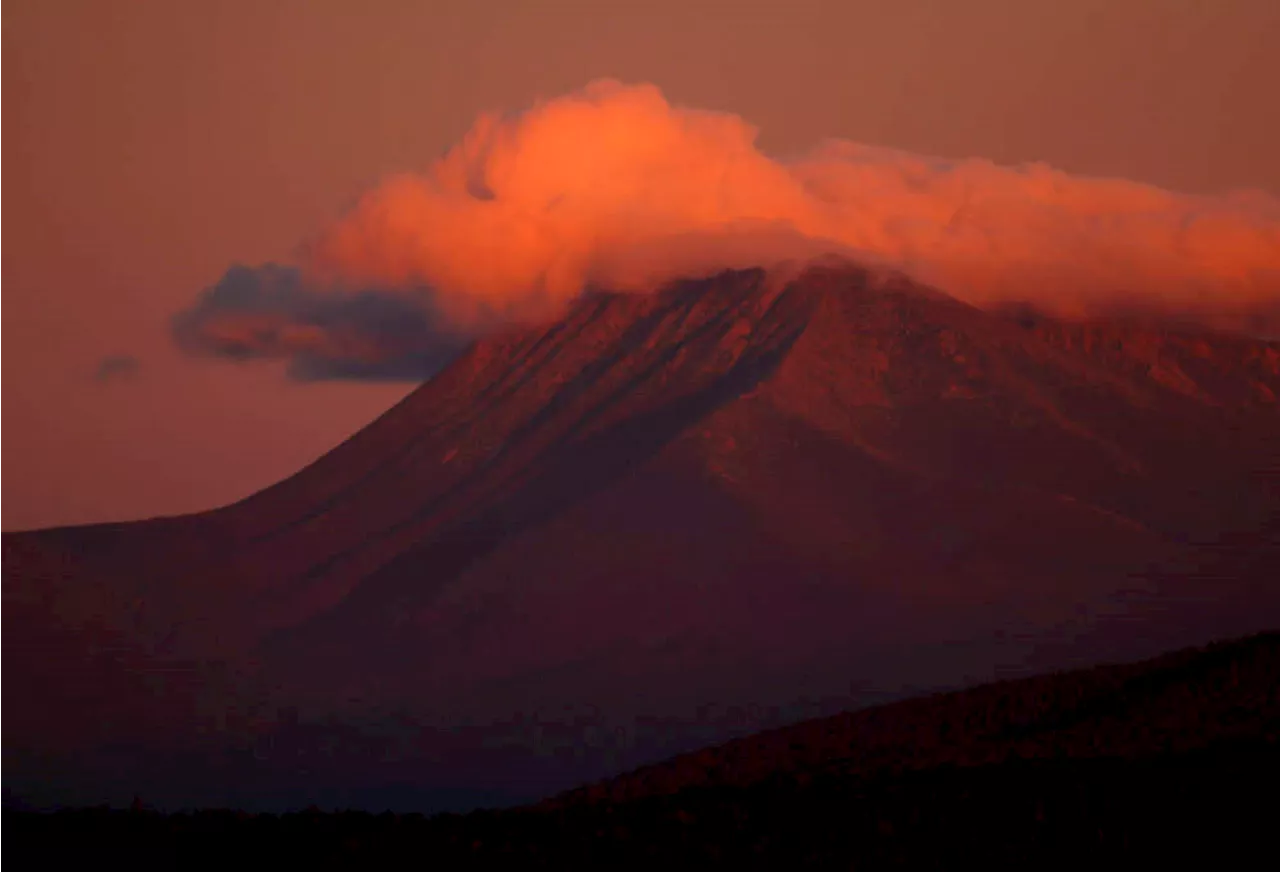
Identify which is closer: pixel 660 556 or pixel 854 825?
pixel 854 825

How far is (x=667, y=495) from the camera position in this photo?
453ft

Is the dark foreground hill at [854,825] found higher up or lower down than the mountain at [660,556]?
lower down

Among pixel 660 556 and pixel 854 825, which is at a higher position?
pixel 660 556

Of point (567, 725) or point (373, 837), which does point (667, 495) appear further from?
point (373, 837)

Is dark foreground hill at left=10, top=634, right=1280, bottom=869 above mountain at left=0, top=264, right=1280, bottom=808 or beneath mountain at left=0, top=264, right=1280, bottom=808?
beneath

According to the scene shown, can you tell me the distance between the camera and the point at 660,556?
13150 centimetres

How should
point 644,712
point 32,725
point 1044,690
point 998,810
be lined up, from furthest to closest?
point 32,725 → point 644,712 → point 1044,690 → point 998,810

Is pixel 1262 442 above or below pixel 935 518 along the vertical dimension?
above

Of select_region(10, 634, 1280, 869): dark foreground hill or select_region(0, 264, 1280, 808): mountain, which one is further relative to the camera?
select_region(0, 264, 1280, 808): mountain

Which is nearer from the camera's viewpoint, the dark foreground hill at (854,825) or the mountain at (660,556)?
the dark foreground hill at (854,825)

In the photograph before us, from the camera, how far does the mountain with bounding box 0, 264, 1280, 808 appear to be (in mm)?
116750

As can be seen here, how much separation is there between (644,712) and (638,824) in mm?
95507

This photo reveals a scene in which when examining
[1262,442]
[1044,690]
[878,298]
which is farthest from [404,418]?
[1044,690]

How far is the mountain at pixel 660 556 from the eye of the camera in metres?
117
